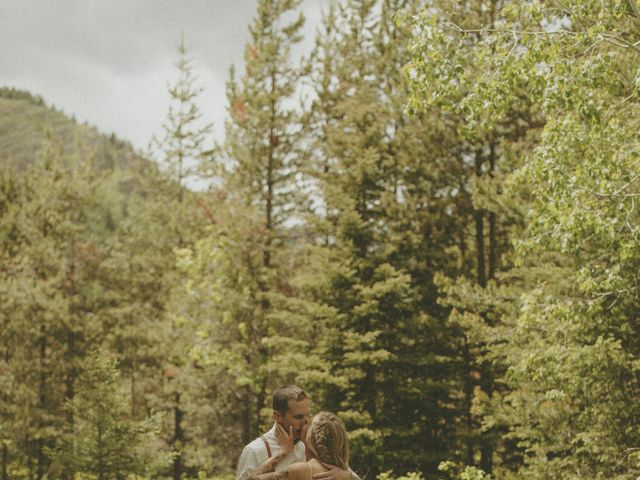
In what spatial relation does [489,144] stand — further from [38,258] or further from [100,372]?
[38,258]

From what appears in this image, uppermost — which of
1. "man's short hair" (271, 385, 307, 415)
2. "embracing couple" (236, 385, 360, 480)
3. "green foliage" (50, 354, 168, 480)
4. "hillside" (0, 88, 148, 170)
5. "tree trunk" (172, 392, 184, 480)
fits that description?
"hillside" (0, 88, 148, 170)

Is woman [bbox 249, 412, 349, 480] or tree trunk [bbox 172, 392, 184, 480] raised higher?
woman [bbox 249, 412, 349, 480]

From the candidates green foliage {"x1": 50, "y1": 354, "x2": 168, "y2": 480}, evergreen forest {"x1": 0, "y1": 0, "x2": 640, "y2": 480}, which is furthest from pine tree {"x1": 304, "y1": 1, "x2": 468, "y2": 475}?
green foliage {"x1": 50, "y1": 354, "x2": 168, "y2": 480}

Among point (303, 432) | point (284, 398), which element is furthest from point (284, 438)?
point (284, 398)

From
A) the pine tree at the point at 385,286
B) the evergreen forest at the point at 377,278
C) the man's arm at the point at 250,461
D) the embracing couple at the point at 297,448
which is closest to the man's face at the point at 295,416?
the embracing couple at the point at 297,448

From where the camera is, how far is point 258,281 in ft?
61.7

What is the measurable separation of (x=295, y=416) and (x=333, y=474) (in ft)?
1.62

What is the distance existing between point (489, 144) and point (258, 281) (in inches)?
317

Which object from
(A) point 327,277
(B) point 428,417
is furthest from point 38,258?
(B) point 428,417

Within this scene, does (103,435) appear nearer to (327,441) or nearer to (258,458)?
(258,458)

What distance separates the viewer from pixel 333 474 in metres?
3.59

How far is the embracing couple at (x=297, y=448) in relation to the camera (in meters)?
3.59

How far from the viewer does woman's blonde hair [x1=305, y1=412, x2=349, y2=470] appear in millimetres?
3645

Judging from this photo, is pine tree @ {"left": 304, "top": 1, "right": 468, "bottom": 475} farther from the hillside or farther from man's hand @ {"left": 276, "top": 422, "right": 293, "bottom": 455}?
the hillside
